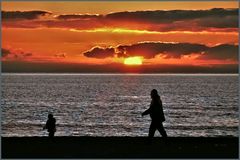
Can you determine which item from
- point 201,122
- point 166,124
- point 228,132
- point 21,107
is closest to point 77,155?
point 228,132

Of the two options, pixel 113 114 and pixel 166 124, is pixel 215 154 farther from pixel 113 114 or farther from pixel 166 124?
pixel 113 114

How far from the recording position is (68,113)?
267 feet

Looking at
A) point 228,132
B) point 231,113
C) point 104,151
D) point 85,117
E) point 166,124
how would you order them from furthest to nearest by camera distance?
point 231,113, point 85,117, point 166,124, point 228,132, point 104,151

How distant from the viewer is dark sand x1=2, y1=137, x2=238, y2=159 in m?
13.1

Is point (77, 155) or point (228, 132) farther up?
point (77, 155)

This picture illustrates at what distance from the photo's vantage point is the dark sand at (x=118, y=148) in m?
13.1

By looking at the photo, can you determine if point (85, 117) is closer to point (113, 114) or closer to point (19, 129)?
point (113, 114)

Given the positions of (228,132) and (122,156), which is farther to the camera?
(228,132)

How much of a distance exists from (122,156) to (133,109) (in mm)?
74566

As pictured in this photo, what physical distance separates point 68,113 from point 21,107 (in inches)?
580

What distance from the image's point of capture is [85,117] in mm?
75125

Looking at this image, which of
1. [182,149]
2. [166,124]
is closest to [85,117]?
[166,124]

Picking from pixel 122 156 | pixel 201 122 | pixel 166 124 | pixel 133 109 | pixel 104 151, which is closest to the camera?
pixel 122 156

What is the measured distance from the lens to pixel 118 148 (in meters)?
14.5
